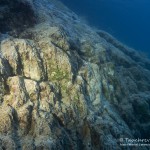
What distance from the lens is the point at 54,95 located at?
7.29m

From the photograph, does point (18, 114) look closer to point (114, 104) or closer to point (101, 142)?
point (101, 142)

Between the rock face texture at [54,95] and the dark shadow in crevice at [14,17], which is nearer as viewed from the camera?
the rock face texture at [54,95]

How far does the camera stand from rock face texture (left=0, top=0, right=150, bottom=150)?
6227 mm

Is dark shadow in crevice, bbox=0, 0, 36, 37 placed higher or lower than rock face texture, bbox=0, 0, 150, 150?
higher

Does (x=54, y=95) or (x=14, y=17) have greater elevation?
(x=14, y=17)

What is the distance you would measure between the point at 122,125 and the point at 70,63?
3.02 metres

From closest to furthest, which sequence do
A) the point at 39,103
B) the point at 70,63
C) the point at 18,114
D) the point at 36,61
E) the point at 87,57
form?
1. the point at 18,114
2. the point at 39,103
3. the point at 36,61
4. the point at 70,63
5. the point at 87,57

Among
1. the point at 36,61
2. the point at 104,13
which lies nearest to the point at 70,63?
the point at 36,61

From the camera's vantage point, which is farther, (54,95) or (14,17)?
(14,17)

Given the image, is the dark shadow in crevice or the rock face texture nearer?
the rock face texture

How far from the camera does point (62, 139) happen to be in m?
6.32

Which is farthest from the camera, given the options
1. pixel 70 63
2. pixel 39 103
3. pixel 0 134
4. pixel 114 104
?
pixel 114 104

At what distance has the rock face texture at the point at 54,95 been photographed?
6227mm

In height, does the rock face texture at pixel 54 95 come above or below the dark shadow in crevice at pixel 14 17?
below
